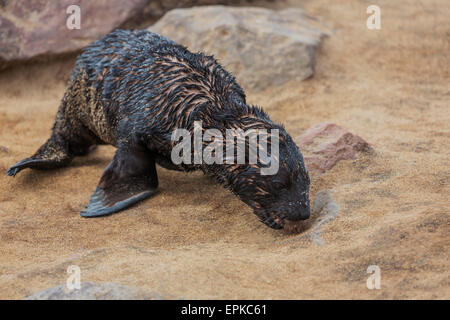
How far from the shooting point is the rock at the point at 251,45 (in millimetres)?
8391

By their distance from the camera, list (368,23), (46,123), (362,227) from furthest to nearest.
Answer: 1. (368,23)
2. (46,123)
3. (362,227)

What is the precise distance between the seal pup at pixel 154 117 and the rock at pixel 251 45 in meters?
2.34

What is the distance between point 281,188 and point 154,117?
1.42 m

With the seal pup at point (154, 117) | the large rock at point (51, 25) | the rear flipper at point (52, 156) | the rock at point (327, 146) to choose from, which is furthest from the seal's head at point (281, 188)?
the large rock at point (51, 25)

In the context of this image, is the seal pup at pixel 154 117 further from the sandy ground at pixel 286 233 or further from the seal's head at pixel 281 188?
the sandy ground at pixel 286 233

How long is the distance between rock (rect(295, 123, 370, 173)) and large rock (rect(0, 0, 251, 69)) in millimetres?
4525

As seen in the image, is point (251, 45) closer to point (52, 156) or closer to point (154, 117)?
point (52, 156)

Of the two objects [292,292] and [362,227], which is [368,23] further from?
[292,292]

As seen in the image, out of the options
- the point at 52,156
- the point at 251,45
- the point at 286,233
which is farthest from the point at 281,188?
the point at 251,45

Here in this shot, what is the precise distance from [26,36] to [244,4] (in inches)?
139

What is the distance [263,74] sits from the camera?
27.6ft

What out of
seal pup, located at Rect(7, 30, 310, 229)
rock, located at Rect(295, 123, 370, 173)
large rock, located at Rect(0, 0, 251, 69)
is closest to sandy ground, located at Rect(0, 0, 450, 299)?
rock, located at Rect(295, 123, 370, 173)

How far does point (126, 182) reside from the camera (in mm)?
5652

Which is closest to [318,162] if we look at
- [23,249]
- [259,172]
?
[259,172]
